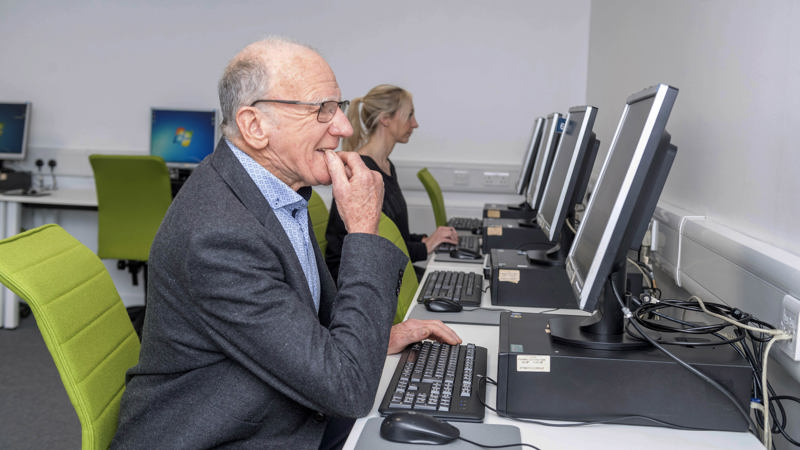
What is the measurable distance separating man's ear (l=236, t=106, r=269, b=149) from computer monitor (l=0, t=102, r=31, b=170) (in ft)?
12.2

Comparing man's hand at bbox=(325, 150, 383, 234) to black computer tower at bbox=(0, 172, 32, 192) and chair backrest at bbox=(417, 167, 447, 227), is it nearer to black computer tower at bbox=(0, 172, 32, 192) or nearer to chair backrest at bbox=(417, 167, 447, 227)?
chair backrest at bbox=(417, 167, 447, 227)

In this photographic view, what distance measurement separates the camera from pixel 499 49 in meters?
4.13

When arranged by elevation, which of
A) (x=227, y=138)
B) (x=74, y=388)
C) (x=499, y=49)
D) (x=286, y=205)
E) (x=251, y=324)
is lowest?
(x=74, y=388)

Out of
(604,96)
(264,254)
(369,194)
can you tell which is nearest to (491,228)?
(604,96)

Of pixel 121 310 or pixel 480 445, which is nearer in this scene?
pixel 480 445

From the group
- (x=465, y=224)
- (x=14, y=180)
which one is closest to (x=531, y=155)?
(x=465, y=224)

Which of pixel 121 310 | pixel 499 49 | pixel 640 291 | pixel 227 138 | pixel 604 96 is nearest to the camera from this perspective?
pixel 227 138

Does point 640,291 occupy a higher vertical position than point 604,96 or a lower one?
lower

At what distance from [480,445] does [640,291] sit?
0.62 m

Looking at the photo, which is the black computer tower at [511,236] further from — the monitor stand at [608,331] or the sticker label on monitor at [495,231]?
the monitor stand at [608,331]

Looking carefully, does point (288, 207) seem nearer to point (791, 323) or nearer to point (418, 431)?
point (418, 431)

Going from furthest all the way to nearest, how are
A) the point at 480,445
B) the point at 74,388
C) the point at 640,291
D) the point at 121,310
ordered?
the point at 640,291 < the point at 121,310 < the point at 74,388 < the point at 480,445

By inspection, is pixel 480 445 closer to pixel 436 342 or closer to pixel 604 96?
pixel 436 342

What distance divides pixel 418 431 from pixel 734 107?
41.9 inches
